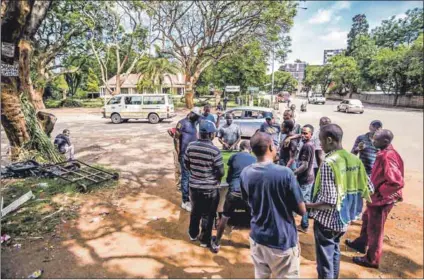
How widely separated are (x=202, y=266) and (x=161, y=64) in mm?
27912

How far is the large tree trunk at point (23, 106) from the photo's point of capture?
656cm

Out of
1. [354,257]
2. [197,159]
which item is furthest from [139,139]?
[354,257]

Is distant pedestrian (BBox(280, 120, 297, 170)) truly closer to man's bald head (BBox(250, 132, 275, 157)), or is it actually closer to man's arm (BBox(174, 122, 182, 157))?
man's arm (BBox(174, 122, 182, 157))

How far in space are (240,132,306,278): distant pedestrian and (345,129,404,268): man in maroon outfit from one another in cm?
150

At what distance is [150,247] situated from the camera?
3.73 meters

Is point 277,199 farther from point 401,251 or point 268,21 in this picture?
point 268,21

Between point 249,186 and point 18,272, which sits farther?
point 18,272

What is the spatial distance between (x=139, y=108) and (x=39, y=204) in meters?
13.4

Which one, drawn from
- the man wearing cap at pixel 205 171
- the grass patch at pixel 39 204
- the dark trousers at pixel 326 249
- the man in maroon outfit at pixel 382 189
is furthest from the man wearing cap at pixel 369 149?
the grass patch at pixel 39 204

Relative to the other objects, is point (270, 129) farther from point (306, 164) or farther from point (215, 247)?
point (215, 247)

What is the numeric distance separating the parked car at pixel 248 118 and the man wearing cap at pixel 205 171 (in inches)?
321

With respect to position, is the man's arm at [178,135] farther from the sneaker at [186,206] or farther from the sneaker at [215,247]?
the sneaker at [215,247]

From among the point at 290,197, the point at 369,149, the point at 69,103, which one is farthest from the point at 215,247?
the point at 69,103

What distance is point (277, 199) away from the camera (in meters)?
2.24
